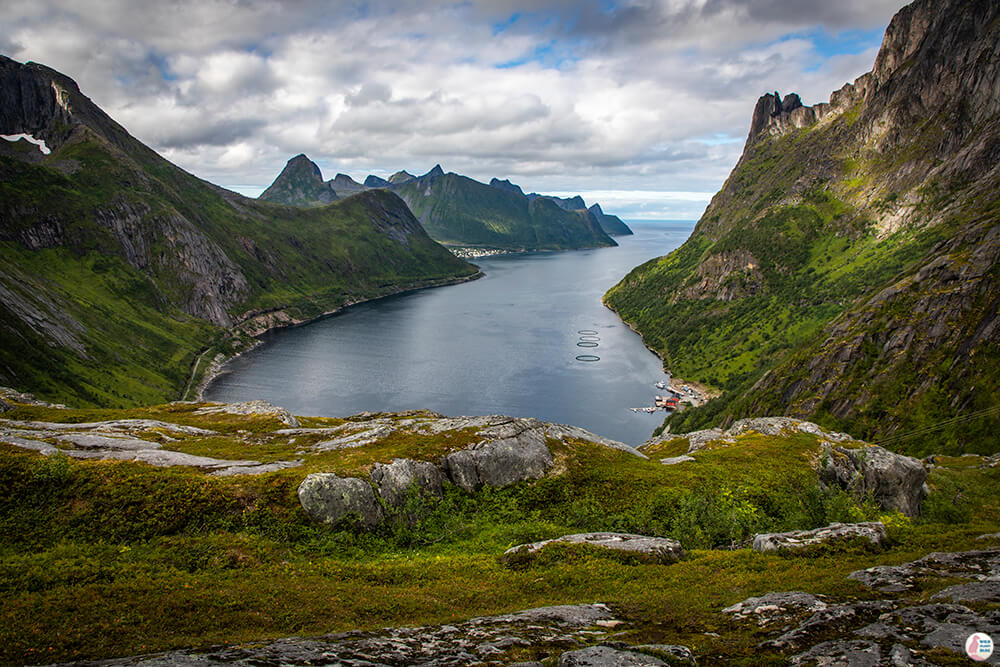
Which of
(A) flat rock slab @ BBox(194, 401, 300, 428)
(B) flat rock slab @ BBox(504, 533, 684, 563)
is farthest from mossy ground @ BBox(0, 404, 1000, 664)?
(A) flat rock slab @ BBox(194, 401, 300, 428)

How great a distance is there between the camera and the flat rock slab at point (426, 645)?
1625 cm

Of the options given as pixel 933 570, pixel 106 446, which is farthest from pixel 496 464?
pixel 106 446

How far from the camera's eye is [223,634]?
61.5 feet

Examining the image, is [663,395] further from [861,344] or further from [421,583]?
[421,583]

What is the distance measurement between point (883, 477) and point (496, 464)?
3869 cm

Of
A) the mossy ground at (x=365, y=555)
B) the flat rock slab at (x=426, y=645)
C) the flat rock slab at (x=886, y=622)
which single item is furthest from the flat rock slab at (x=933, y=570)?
the flat rock slab at (x=426, y=645)

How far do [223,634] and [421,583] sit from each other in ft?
33.0

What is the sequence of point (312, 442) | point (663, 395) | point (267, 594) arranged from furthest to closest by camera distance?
point (663, 395) < point (312, 442) < point (267, 594)

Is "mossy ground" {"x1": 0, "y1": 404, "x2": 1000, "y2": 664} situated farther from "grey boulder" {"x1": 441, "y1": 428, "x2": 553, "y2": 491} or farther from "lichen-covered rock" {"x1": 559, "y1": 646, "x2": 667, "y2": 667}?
"lichen-covered rock" {"x1": 559, "y1": 646, "x2": 667, "y2": 667}

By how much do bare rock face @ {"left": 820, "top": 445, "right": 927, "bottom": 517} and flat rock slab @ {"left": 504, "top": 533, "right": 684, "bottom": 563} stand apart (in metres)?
28.5

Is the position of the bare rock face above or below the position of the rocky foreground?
below

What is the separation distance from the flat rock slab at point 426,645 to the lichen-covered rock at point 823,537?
523 inches

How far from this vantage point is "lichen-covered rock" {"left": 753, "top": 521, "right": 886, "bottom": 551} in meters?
28.6

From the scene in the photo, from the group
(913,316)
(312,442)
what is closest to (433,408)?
(312,442)
